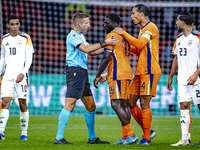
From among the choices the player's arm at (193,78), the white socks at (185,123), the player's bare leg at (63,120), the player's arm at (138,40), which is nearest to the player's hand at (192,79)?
the player's arm at (193,78)

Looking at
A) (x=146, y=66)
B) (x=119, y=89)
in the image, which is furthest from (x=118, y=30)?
(x=119, y=89)

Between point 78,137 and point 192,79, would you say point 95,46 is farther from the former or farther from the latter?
point 78,137

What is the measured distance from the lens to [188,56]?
5.35 m

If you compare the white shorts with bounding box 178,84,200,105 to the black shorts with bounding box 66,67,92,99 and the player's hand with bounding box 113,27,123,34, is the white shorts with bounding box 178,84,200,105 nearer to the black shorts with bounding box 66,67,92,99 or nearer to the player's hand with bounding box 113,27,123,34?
the player's hand with bounding box 113,27,123,34

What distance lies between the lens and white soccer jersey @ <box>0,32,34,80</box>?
20.3ft

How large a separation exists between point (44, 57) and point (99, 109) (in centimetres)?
410

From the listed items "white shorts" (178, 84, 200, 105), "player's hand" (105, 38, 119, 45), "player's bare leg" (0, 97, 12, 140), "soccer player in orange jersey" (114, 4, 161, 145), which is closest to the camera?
"player's hand" (105, 38, 119, 45)

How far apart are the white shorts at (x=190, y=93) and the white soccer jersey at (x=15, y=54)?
275 centimetres

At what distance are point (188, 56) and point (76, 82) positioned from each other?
1.79 m

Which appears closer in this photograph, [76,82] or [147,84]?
[147,84]

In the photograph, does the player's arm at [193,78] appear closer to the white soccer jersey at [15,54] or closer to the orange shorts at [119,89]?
the orange shorts at [119,89]

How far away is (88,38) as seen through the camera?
16156 mm

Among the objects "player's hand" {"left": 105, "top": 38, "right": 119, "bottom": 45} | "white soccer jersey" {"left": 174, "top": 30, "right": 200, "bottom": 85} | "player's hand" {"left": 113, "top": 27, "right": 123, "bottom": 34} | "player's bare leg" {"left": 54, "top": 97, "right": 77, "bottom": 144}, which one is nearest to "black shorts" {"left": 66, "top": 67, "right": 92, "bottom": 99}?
"player's bare leg" {"left": 54, "top": 97, "right": 77, "bottom": 144}

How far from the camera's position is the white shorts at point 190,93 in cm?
529
